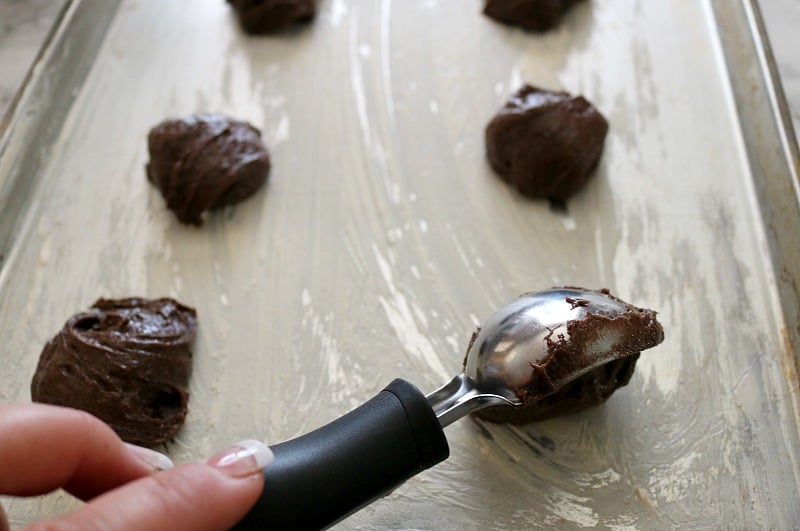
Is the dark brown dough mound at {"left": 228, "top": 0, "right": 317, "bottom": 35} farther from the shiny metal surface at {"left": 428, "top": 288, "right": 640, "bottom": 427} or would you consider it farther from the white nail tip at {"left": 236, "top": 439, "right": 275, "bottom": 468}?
the white nail tip at {"left": 236, "top": 439, "right": 275, "bottom": 468}

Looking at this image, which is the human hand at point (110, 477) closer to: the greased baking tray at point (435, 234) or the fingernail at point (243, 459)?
the fingernail at point (243, 459)

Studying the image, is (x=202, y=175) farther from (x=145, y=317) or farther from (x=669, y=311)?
(x=669, y=311)

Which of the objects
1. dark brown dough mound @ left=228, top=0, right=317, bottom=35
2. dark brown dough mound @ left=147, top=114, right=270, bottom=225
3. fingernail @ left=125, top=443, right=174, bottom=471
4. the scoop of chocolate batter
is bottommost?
the scoop of chocolate batter

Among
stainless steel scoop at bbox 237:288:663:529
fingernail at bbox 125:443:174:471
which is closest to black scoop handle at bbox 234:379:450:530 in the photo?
stainless steel scoop at bbox 237:288:663:529

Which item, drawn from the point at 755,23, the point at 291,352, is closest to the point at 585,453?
the point at 291,352

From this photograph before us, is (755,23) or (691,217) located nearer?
(691,217)

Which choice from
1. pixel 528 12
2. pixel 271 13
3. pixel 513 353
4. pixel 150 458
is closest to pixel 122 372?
pixel 150 458
